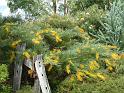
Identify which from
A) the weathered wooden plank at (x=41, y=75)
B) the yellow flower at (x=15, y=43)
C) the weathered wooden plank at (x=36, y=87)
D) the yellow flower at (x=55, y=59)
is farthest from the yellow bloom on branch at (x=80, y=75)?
the yellow flower at (x=15, y=43)

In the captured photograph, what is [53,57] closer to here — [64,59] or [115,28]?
[64,59]

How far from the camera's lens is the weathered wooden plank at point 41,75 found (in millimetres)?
8297

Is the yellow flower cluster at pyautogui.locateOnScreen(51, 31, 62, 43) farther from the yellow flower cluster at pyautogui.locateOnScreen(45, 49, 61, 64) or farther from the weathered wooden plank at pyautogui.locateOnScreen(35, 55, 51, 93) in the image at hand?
the weathered wooden plank at pyautogui.locateOnScreen(35, 55, 51, 93)

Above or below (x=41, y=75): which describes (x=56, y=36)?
above

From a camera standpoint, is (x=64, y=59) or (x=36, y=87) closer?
(x=36, y=87)

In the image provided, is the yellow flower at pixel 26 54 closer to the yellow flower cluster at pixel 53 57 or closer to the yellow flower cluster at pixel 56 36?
the yellow flower cluster at pixel 53 57

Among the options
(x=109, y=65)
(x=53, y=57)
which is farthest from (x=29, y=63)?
(x=109, y=65)

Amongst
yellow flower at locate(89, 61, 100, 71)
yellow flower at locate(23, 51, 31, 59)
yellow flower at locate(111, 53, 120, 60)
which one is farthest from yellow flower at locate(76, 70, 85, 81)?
yellow flower at locate(23, 51, 31, 59)

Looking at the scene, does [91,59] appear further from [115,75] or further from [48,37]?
[48,37]

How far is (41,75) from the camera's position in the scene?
8.36 metres

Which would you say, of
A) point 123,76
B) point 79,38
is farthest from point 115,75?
point 79,38

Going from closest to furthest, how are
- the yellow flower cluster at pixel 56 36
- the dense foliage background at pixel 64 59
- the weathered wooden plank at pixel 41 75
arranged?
the weathered wooden plank at pixel 41 75 < the dense foliage background at pixel 64 59 < the yellow flower cluster at pixel 56 36

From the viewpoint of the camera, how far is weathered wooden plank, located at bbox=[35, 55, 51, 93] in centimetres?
830

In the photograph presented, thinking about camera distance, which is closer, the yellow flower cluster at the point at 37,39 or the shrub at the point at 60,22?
the yellow flower cluster at the point at 37,39
